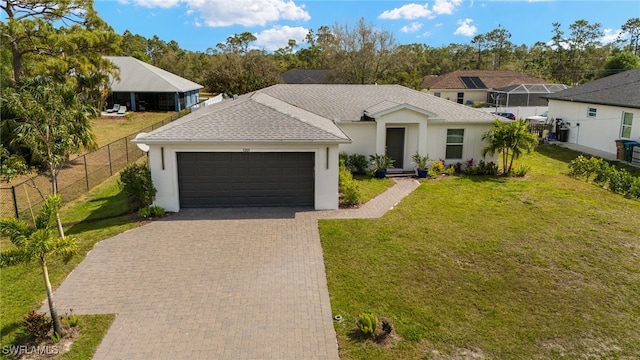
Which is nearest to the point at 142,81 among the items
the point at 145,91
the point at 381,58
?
the point at 145,91

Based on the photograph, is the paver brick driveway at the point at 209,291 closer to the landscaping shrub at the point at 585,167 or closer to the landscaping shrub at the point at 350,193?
the landscaping shrub at the point at 350,193

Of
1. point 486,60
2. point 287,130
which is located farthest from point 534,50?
point 287,130

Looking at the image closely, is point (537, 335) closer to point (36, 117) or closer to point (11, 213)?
point (36, 117)

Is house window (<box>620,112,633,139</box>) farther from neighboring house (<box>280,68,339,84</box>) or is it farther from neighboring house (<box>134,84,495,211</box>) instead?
neighboring house (<box>280,68,339,84</box>)

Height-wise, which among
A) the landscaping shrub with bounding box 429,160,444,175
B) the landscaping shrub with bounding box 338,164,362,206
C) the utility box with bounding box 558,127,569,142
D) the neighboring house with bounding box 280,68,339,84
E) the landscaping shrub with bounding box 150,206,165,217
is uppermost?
the neighboring house with bounding box 280,68,339,84

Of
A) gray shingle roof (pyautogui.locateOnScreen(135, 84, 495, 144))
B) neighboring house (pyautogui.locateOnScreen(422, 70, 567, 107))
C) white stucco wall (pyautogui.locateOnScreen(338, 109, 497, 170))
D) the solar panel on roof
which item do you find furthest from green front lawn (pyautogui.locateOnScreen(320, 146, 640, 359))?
the solar panel on roof

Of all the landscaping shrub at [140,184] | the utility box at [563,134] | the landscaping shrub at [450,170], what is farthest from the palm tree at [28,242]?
the utility box at [563,134]
